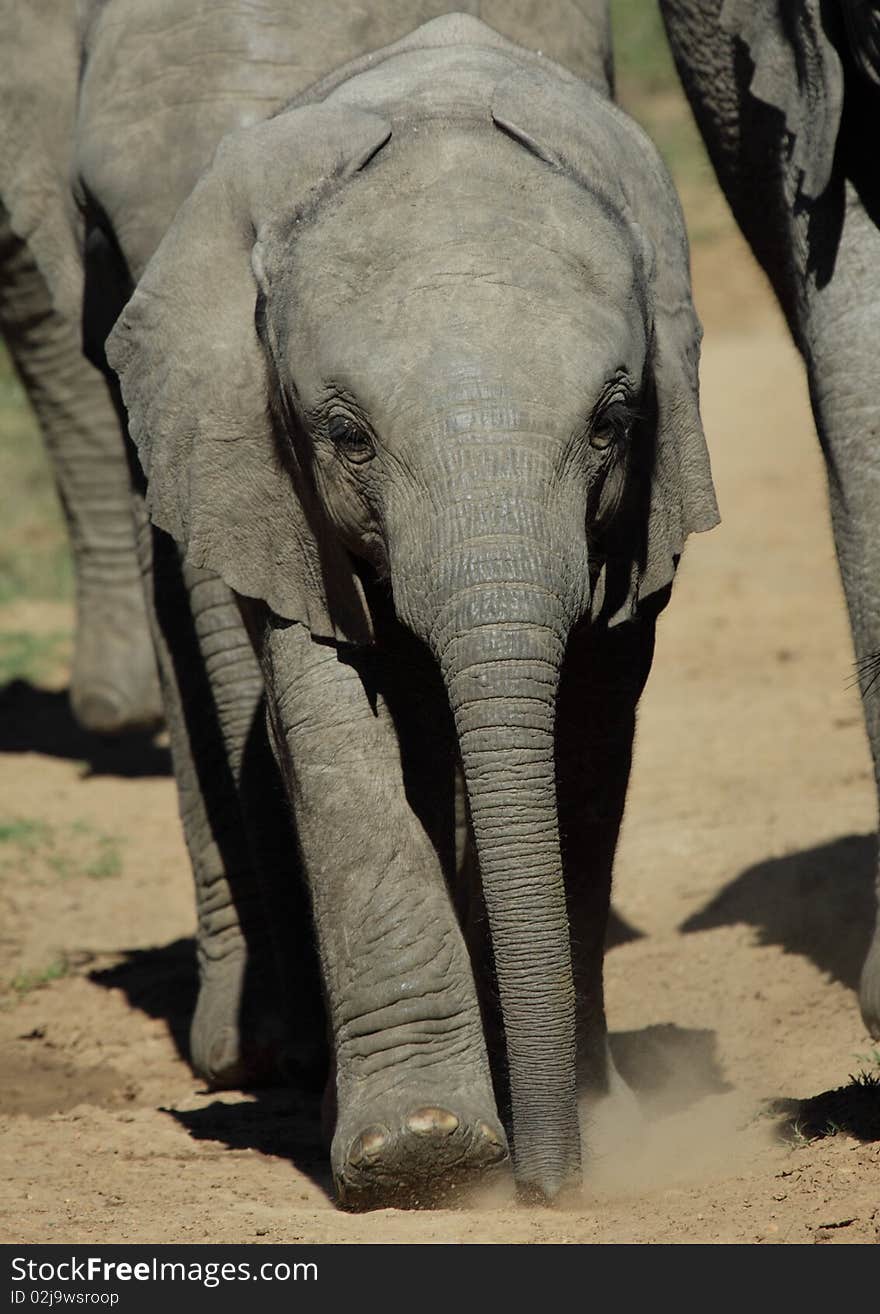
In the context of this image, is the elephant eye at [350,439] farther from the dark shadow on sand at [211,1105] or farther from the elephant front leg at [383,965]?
the dark shadow on sand at [211,1105]

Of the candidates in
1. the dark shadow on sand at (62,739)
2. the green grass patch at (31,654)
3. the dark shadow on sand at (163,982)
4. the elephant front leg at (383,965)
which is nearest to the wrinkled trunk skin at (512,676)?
the elephant front leg at (383,965)

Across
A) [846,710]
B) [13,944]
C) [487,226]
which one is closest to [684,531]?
[487,226]

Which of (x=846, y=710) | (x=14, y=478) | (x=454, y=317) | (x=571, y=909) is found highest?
(x=454, y=317)

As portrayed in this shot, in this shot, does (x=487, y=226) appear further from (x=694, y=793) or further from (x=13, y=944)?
(x=694, y=793)

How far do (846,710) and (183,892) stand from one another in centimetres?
223

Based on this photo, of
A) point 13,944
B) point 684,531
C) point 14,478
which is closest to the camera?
point 684,531

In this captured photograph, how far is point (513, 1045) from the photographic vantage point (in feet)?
11.6

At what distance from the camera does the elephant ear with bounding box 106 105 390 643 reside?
3.88 m

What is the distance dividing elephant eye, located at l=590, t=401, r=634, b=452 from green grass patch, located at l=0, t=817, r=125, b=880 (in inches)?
131

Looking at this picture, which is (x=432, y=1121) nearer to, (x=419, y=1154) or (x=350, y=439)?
(x=419, y=1154)

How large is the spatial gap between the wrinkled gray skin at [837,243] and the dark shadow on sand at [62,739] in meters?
3.55

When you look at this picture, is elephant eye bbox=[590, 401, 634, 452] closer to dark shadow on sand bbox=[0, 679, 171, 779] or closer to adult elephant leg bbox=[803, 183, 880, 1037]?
adult elephant leg bbox=[803, 183, 880, 1037]

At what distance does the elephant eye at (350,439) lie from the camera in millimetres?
3637

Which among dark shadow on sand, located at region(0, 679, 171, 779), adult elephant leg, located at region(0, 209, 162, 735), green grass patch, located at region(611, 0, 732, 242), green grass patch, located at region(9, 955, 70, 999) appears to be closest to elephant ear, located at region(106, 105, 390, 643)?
green grass patch, located at region(9, 955, 70, 999)
